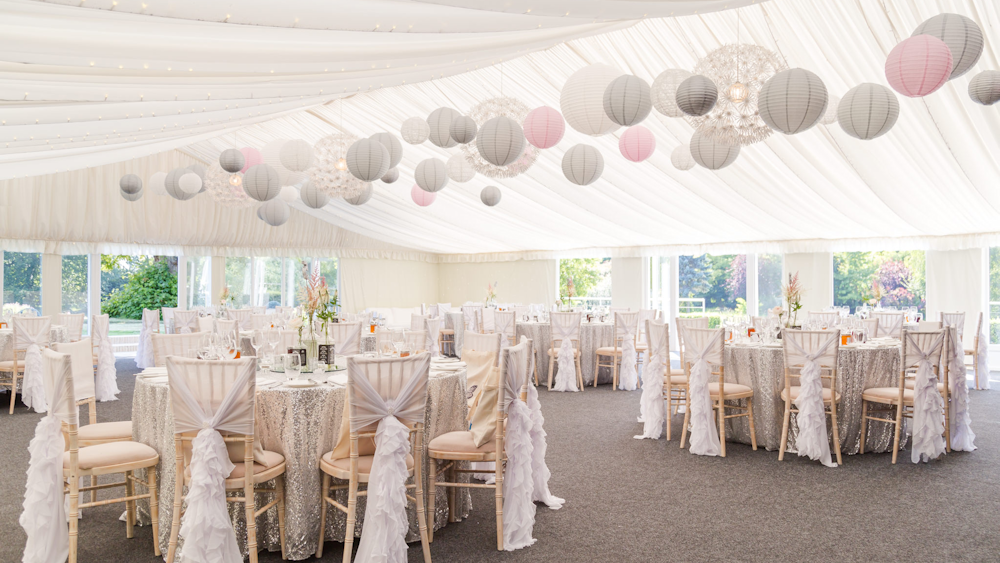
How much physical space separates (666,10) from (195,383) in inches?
113

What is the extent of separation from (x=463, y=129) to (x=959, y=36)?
10.6 feet

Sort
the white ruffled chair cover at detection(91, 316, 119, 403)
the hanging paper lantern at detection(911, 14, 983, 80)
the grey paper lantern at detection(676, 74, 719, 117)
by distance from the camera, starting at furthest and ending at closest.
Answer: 1. the white ruffled chair cover at detection(91, 316, 119, 403)
2. the grey paper lantern at detection(676, 74, 719, 117)
3. the hanging paper lantern at detection(911, 14, 983, 80)

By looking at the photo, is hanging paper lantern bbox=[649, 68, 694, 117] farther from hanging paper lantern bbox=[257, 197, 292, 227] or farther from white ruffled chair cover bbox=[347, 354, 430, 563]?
hanging paper lantern bbox=[257, 197, 292, 227]

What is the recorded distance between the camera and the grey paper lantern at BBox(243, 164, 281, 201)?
6.57m

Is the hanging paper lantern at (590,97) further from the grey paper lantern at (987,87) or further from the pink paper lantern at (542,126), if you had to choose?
the grey paper lantern at (987,87)

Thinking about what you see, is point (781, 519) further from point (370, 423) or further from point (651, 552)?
point (370, 423)

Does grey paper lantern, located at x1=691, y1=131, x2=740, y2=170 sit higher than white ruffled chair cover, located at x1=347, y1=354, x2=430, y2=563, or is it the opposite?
grey paper lantern, located at x1=691, y1=131, x2=740, y2=170

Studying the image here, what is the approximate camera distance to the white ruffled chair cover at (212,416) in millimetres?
2932

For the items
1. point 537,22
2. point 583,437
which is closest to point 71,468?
point 537,22

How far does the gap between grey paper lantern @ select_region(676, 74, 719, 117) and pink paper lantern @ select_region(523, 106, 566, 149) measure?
1439mm

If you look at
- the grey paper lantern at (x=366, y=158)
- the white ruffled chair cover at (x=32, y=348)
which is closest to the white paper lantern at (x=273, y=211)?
the white ruffled chair cover at (x=32, y=348)

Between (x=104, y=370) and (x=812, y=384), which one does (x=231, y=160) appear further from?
(x=812, y=384)

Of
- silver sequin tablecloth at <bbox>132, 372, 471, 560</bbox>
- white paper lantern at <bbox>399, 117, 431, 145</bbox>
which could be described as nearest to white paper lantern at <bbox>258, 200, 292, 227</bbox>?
white paper lantern at <bbox>399, 117, 431, 145</bbox>

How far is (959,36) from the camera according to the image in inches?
136
